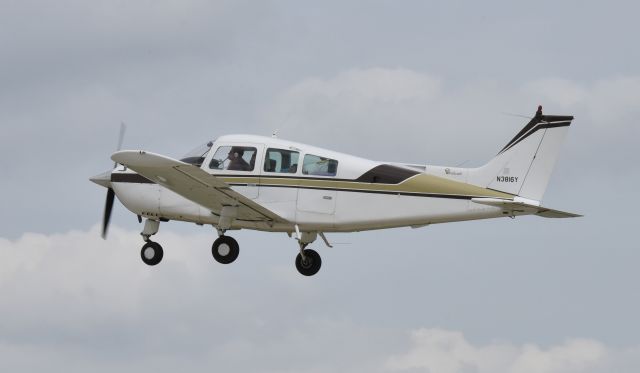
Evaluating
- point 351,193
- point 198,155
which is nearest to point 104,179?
point 198,155

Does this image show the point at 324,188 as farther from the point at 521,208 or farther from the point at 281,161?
the point at 521,208

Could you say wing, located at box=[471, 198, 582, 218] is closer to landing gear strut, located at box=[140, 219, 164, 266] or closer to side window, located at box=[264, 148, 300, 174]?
side window, located at box=[264, 148, 300, 174]

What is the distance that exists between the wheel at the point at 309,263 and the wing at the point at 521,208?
176 inches

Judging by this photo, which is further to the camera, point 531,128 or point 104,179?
point 104,179

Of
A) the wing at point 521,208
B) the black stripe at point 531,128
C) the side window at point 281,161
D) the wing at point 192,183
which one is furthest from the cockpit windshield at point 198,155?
the black stripe at point 531,128

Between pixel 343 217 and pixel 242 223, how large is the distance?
2.45 m

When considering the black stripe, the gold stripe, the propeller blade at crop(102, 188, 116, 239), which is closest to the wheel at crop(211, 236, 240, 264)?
the gold stripe

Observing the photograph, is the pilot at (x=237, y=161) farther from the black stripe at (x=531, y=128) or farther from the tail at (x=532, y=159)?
the black stripe at (x=531, y=128)

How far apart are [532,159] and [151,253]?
9.35 meters

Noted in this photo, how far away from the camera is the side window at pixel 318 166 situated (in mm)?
39125

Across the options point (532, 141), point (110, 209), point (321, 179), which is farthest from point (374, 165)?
point (110, 209)

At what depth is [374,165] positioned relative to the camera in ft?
128

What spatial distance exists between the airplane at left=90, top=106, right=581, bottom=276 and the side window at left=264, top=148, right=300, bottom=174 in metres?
0.02

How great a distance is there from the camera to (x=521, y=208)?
3788cm
